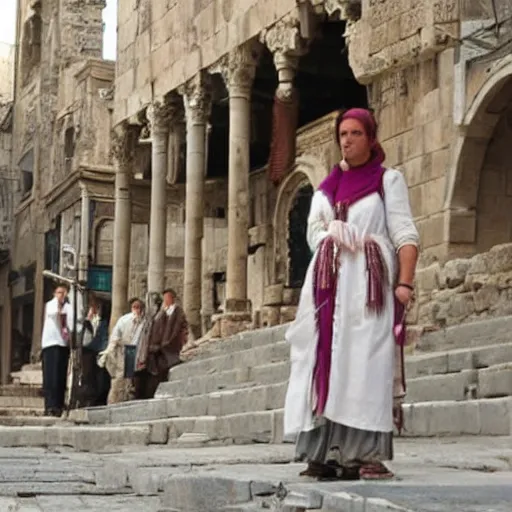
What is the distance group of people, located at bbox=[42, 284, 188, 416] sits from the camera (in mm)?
17078

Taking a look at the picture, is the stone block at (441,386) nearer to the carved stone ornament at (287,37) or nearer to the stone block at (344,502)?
the stone block at (344,502)

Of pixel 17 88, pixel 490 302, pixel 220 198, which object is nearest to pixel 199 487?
pixel 490 302

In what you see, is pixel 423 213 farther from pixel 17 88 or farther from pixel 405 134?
pixel 17 88

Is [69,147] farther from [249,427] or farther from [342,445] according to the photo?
[342,445]

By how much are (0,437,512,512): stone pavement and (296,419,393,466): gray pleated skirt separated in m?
0.14

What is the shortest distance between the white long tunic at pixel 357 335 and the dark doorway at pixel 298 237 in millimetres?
16990

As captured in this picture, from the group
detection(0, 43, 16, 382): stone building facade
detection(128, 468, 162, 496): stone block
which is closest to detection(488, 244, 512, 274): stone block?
detection(128, 468, 162, 496): stone block

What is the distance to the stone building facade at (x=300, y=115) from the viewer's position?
47.1ft

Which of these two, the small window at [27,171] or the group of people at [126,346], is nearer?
the group of people at [126,346]

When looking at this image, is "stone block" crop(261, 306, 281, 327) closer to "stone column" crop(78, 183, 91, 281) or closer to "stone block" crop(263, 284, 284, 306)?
"stone block" crop(263, 284, 284, 306)

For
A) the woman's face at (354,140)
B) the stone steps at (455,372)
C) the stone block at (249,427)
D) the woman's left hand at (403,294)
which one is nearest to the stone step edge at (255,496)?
the woman's left hand at (403,294)

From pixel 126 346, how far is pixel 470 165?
243 inches

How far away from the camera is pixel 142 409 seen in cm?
1531

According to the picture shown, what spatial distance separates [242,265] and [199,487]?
14717 mm
